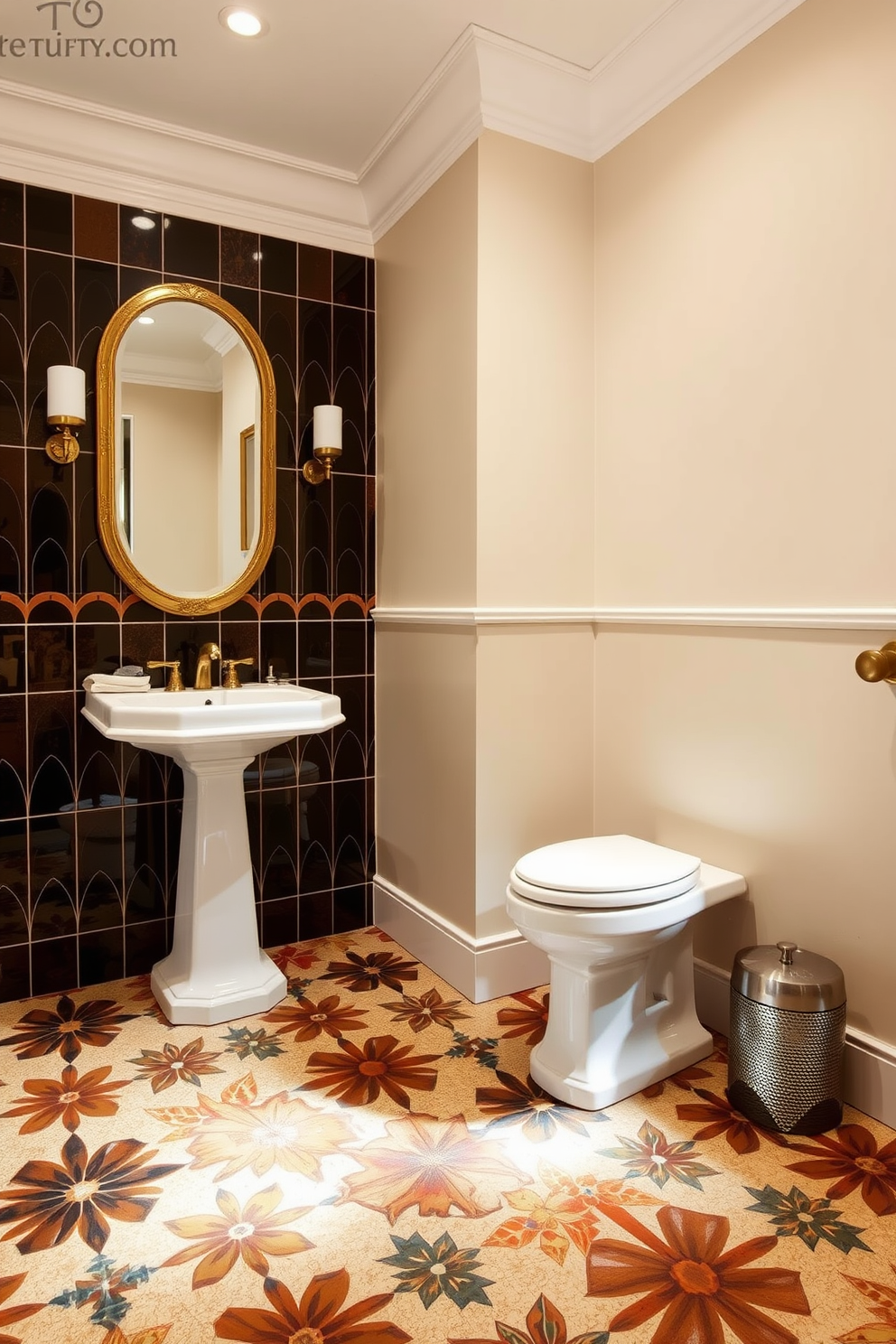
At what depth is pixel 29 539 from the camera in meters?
2.44

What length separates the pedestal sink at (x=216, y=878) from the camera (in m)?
2.25

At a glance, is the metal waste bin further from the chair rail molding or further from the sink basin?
the sink basin

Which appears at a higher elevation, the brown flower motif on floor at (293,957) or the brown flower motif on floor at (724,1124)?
the brown flower motif on floor at (724,1124)

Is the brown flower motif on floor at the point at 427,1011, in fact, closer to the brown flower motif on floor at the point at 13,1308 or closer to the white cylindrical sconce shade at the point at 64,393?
the brown flower motif on floor at the point at 13,1308

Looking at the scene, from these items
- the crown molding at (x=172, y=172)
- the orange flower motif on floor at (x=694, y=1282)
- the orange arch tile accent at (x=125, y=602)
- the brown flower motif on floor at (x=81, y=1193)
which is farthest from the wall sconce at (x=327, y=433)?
the orange flower motif on floor at (x=694, y=1282)

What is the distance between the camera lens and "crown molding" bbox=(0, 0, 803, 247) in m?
2.17

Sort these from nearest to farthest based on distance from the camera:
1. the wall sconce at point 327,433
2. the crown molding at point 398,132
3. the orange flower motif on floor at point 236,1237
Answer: the orange flower motif on floor at point 236,1237
the crown molding at point 398,132
the wall sconce at point 327,433

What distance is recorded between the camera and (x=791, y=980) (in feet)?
5.76

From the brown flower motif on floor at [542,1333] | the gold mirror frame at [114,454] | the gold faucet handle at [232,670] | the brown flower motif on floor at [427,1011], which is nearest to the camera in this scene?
the brown flower motif on floor at [542,1333]

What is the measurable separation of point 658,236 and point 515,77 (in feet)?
1.84

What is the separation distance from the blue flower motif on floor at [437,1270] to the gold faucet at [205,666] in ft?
5.15

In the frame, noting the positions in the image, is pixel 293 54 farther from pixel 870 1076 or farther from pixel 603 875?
pixel 870 1076

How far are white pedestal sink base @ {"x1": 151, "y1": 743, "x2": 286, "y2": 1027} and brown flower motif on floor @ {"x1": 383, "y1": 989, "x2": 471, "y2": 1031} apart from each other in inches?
13.8

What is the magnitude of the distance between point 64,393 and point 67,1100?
1791 millimetres
